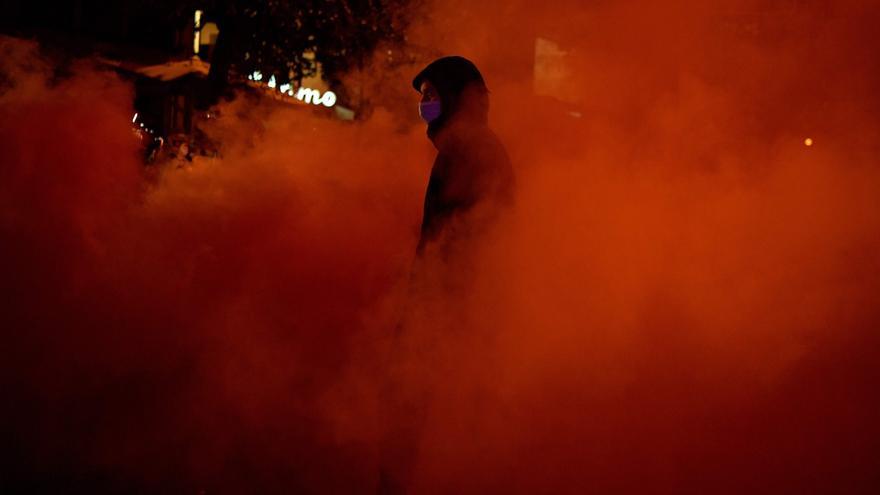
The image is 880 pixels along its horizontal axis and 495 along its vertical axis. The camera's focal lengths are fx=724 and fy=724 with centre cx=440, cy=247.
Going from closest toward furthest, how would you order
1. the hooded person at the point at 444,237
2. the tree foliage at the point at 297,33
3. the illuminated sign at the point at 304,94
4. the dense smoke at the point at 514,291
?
the hooded person at the point at 444,237
the dense smoke at the point at 514,291
the tree foliage at the point at 297,33
the illuminated sign at the point at 304,94

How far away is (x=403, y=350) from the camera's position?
291 centimetres

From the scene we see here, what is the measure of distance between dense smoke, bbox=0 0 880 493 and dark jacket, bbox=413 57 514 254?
0.72 ft

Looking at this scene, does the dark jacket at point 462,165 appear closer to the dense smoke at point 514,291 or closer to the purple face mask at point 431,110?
the purple face mask at point 431,110

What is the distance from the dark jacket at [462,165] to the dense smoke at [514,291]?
0.72 ft

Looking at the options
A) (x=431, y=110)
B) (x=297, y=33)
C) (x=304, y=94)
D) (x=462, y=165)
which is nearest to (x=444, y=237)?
(x=462, y=165)

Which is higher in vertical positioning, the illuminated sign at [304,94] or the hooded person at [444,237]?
the illuminated sign at [304,94]

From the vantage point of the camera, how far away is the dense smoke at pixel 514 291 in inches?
129

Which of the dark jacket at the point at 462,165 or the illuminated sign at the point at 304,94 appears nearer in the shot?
the dark jacket at the point at 462,165

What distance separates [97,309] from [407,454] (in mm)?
1995

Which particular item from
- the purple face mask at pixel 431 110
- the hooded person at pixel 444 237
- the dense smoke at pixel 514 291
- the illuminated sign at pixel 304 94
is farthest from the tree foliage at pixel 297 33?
the hooded person at pixel 444 237

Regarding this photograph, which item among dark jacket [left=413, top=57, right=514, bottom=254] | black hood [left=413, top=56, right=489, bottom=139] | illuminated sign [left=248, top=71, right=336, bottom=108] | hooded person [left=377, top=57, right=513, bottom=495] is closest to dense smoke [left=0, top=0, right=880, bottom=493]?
hooded person [left=377, top=57, right=513, bottom=495]

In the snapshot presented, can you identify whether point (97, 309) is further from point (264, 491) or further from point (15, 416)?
point (264, 491)

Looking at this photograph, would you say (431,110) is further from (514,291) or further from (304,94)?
(304,94)

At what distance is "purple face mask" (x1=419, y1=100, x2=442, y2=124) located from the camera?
304cm
